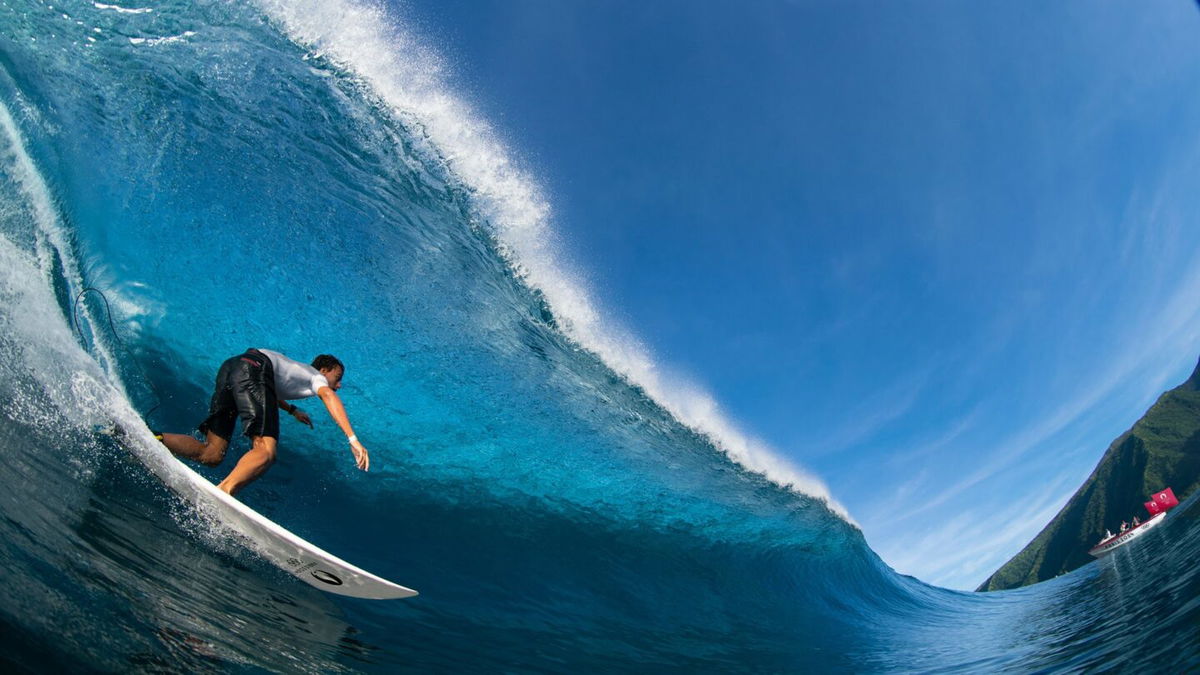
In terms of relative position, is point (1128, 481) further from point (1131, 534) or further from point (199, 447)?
point (199, 447)

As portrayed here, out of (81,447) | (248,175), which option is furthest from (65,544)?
(248,175)

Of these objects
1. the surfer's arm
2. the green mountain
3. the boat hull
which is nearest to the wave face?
the surfer's arm

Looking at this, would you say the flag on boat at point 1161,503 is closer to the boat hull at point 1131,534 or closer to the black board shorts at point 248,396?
the boat hull at point 1131,534

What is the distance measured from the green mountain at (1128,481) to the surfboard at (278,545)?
73.8 metres

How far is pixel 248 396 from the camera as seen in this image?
12.0ft

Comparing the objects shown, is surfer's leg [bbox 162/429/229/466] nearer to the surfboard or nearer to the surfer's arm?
the surfboard

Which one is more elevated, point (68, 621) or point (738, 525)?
point (738, 525)

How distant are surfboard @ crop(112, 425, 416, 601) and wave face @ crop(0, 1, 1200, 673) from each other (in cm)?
10

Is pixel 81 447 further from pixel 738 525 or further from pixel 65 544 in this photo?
pixel 738 525

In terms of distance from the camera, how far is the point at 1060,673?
284cm

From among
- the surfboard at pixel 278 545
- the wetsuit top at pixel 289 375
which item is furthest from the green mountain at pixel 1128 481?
the wetsuit top at pixel 289 375

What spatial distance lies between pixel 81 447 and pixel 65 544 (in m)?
1.72

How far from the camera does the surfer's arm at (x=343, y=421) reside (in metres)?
3.30

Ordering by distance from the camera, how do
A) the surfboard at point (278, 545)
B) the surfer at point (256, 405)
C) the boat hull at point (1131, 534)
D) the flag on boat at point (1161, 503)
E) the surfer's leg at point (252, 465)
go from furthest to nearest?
the flag on boat at point (1161, 503) → the boat hull at point (1131, 534) → the surfer at point (256, 405) → the surfer's leg at point (252, 465) → the surfboard at point (278, 545)
